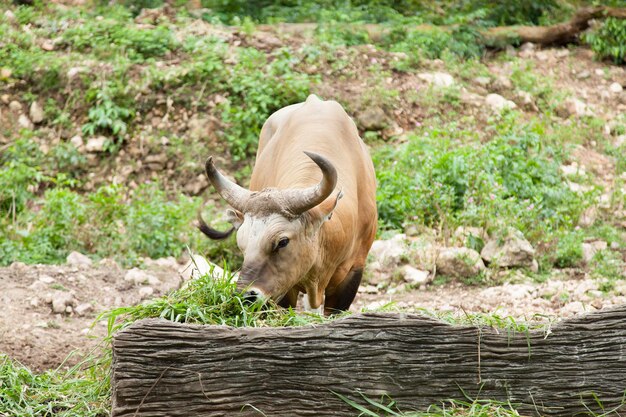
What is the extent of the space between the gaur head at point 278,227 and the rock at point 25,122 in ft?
24.8

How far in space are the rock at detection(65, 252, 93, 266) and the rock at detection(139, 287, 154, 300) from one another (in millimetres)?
999

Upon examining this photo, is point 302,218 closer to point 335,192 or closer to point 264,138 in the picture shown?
point 335,192

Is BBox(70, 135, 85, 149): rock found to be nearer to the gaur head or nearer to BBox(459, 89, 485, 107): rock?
BBox(459, 89, 485, 107): rock

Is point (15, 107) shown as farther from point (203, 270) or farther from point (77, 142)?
point (203, 270)

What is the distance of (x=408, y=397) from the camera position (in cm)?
503

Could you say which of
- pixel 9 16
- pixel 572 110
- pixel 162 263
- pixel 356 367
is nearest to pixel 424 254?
pixel 162 263

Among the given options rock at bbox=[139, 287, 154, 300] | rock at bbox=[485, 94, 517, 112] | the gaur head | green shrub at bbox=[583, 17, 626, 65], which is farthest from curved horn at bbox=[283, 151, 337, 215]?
green shrub at bbox=[583, 17, 626, 65]

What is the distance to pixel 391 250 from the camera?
10500 millimetres

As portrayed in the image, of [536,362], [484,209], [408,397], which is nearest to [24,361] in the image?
[408,397]

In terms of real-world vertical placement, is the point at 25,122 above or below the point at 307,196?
below

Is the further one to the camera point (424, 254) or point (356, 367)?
point (424, 254)

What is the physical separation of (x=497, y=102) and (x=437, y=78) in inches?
38.4

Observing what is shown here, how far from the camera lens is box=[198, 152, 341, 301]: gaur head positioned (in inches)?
255

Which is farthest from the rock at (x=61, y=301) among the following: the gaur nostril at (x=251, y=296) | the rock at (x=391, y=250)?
the rock at (x=391, y=250)
